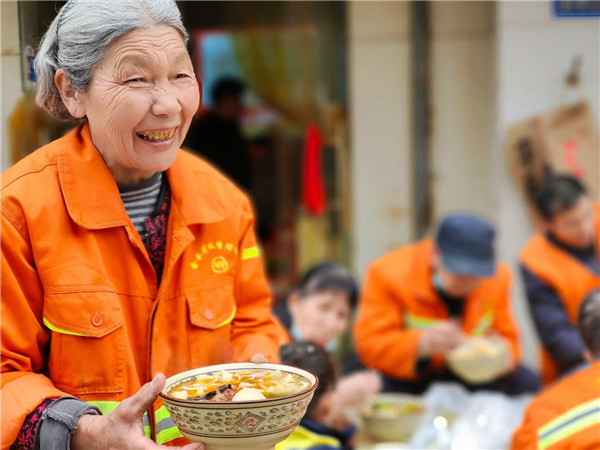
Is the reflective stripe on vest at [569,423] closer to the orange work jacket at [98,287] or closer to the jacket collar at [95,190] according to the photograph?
the orange work jacket at [98,287]

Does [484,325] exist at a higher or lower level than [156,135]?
lower

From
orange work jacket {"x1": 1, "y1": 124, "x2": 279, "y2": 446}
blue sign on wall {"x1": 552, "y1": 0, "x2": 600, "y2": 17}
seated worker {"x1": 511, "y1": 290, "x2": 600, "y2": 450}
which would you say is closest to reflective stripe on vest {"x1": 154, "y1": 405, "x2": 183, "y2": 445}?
orange work jacket {"x1": 1, "y1": 124, "x2": 279, "y2": 446}

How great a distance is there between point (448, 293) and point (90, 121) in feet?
8.01

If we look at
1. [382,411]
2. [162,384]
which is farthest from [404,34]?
[162,384]

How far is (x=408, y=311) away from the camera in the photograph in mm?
3732

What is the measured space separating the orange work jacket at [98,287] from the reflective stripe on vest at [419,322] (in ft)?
6.79

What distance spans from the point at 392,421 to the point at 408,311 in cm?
79

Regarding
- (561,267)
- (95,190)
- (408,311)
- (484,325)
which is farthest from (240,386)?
(561,267)

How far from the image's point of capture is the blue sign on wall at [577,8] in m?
3.51

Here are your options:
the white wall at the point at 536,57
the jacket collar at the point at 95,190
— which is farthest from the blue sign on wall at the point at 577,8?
the jacket collar at the point at 95,190

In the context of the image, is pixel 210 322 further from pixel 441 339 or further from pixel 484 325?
pixel 484 325

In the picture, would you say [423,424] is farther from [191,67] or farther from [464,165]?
[464,165]

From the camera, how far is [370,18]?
4.75 m

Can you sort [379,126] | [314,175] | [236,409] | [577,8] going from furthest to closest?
[314,175], [379,126], [577,8], [236,409]
